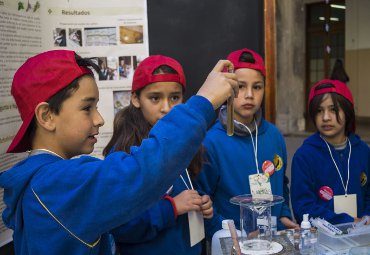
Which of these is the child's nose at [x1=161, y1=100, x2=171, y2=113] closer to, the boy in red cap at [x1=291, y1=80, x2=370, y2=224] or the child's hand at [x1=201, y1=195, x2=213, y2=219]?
the child's hand at [x1=201, y1=195, x2=213, y2=219]

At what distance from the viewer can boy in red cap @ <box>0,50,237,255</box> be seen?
37.9 inches

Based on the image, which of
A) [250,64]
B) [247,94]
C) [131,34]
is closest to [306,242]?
[247,94]

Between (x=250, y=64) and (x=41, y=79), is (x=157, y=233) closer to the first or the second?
(x=41, y=79)

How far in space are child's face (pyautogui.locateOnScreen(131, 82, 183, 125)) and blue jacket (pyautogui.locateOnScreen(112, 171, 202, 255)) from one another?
0.31 metres

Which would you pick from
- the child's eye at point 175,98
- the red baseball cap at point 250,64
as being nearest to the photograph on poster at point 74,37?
the child's eye at point 175,98

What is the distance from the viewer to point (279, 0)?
374 inches

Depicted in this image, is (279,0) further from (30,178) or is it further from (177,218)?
(30,178)

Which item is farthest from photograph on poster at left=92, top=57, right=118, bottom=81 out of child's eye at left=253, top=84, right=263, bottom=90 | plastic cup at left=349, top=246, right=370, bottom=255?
plastic cup at left=349, top=246, right=370, bottom=255

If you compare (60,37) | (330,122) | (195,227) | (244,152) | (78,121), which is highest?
(60,37)

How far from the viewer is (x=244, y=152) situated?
2.09 metres

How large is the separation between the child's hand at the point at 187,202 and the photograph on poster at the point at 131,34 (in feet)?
2.86

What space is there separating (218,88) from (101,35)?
119 cm

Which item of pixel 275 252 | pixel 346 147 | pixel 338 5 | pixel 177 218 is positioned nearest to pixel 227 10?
pixel 346 147

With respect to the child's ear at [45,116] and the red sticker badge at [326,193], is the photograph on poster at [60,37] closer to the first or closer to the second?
the child's ear at [45,116]
